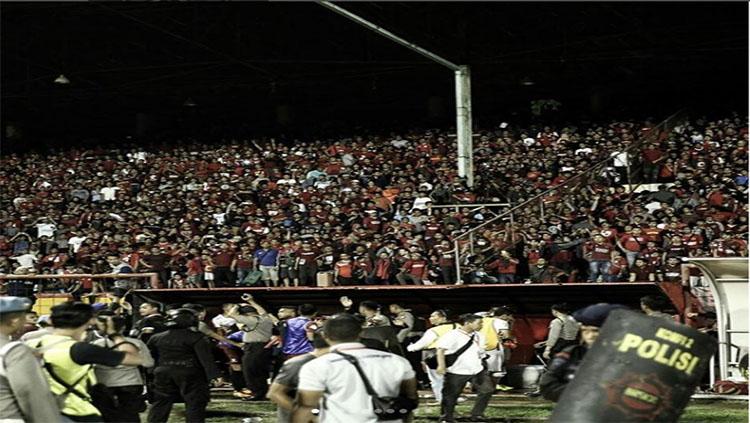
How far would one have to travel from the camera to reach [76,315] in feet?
26.9

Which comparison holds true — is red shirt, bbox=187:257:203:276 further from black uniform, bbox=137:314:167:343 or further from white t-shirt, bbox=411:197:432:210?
black uniform, bbox=137:314:167:343

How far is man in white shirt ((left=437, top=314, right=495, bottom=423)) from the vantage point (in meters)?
15.4

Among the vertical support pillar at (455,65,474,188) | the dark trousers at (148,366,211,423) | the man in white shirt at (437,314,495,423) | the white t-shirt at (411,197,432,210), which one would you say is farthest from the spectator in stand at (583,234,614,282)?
the dark trousers at (148,366,211,423)

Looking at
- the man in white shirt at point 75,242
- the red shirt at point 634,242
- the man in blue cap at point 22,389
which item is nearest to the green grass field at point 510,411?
the red shirt at point 634,242

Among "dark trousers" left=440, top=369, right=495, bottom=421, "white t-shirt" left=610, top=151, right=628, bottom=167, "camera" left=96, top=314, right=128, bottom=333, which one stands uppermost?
"white t-shirt" left=610, top=151, right=628, bottom=167

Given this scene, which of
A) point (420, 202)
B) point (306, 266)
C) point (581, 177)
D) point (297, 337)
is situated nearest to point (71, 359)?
point (297, 337)

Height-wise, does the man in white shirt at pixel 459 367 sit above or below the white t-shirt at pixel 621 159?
below

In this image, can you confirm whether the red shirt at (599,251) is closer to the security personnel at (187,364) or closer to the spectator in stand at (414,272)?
the spectator in stand at (414,272)

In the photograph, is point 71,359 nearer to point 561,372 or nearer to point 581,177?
point 561,372

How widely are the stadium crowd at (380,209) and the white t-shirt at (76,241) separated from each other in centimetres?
4

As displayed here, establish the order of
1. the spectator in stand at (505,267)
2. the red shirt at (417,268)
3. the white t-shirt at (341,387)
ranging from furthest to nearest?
the red shirt at (417,268)
the spectator in stand at (505,267)
the white t-shirt at (341,387)

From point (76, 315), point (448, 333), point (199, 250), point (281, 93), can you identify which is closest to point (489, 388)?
point (448, 333)

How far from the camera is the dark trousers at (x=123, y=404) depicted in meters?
11.0

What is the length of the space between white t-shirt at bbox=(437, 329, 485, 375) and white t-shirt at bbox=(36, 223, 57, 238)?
19.8m
